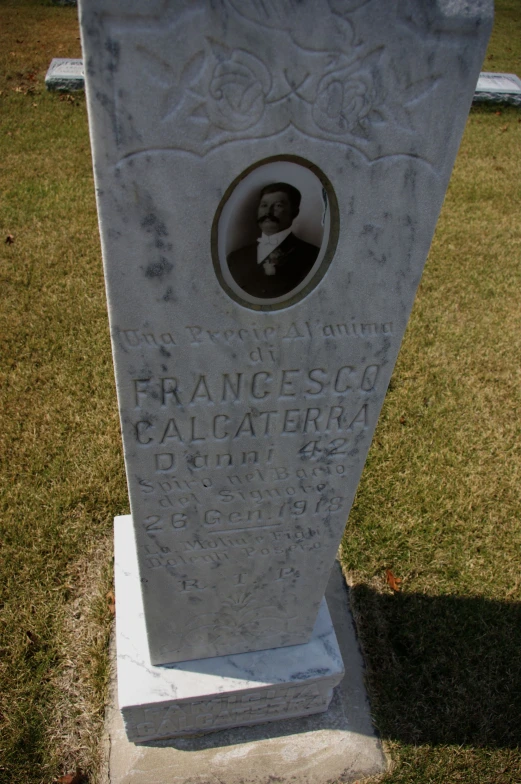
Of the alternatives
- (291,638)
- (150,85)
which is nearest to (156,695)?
(291,638)

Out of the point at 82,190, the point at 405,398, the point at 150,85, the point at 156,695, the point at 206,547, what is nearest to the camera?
the point at 150,85

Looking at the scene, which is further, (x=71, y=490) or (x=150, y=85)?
(x=71, y=490)

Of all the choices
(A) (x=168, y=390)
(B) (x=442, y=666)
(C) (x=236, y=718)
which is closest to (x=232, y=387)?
(A) (x=168, y=390)

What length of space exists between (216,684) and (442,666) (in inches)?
46.7

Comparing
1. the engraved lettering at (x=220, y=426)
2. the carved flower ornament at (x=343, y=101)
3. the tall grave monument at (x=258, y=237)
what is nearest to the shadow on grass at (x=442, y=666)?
the tall grave monument at (x=258, y=237)

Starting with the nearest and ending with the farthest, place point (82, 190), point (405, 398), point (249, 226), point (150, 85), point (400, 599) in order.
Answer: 1. point (150, 85)
2. point (249, 226)
3. point (400, 599)
4. point (405, 398)
5. point (82, 190)

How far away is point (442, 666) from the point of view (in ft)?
9.51

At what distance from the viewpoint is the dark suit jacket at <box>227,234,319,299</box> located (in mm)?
1396

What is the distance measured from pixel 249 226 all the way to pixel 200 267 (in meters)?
0.15

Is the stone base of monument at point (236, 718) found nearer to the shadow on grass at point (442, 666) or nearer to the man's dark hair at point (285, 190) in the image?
Answer: the shadow on grass at point (442, 666)

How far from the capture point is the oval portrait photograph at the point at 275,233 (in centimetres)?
130

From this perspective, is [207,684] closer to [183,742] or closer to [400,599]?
[183,742]

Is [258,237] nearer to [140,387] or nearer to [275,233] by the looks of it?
[275,233]

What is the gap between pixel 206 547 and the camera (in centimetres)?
215
